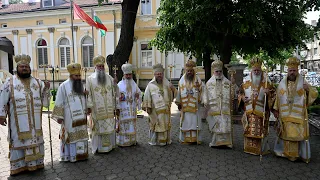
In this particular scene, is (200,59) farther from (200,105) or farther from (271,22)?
(200,105)

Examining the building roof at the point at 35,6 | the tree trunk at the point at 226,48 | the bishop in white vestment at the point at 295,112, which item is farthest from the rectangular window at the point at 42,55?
the bishop in white vestment at the point at 295,112

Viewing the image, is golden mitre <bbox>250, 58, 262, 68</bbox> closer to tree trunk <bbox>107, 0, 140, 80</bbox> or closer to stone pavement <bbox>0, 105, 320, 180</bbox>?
stone pavement <bbox>0, 105, 320, 180</bbox>

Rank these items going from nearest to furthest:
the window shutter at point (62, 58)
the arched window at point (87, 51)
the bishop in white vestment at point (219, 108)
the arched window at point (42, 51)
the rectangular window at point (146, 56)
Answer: the bishop in white vestment at point (219, 108) < the rectangular window at point (146, 56) < the arched window at point (87, 51) < the window shutter at point (62, 58) < the arched window at point (42, 51)

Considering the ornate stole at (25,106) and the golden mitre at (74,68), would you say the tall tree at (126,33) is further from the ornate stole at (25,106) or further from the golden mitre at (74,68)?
the ornate stole at (25,106)

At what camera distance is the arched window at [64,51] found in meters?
25.1

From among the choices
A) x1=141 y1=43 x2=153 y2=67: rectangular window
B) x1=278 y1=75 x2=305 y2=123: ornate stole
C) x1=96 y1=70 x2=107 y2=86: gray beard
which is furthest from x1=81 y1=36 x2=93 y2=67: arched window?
x1=278 y1=75 x2=305 y2=123: ornate stole

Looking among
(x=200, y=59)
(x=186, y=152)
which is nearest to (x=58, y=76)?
(x=200, y=59)

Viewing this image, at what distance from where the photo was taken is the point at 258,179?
4988 millimetres

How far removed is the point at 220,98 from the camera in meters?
6.73

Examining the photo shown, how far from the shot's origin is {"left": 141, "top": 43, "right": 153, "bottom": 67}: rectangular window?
79.7 ft

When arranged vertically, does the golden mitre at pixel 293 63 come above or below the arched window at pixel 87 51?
below

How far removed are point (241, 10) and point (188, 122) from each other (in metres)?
4.71

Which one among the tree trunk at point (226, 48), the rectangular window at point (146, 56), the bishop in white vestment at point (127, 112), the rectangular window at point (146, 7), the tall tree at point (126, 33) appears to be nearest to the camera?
the bishop in white vestment at point (127, 112)

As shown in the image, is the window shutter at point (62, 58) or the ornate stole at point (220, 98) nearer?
the ornate stole at point (220, 98)
